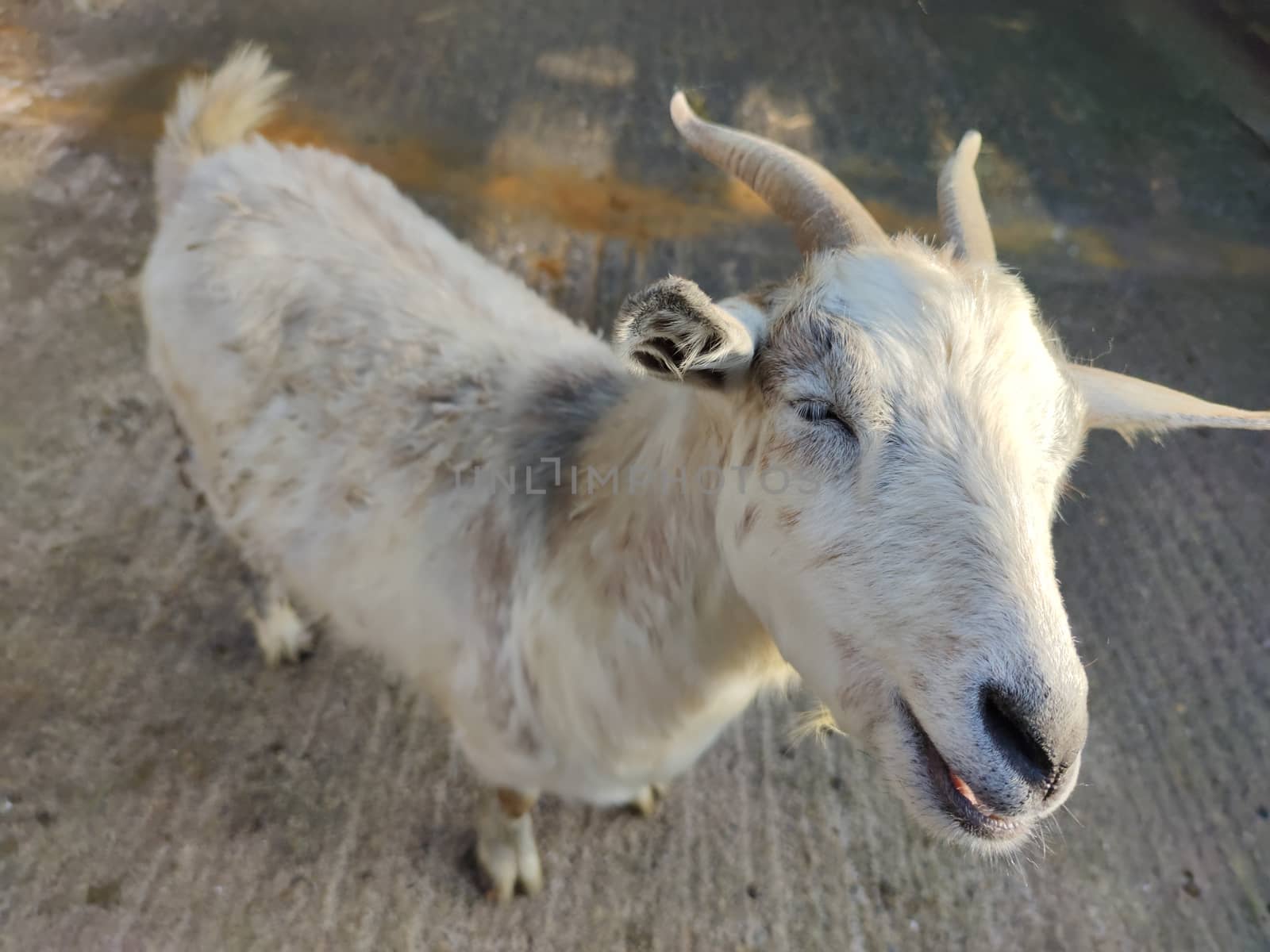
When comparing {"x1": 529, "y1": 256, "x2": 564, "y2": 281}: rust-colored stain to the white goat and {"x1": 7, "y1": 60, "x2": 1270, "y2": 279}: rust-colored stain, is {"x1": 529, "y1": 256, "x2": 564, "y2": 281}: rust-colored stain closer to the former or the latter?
{"x1": 7, "y1": 60, "x2": 1270, "y2": 279}: rust-colored stain

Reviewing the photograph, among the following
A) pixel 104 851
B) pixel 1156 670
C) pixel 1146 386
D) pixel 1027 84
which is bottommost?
pixel 104 851

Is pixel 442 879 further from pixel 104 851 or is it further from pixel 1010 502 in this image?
pixel 1010 502

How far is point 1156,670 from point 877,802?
124 cm

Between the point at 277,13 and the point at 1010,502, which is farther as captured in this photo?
the point at 277,13

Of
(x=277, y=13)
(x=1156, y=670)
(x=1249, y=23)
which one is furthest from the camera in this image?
(x=1249, y=23)

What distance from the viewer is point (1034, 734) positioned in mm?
1033

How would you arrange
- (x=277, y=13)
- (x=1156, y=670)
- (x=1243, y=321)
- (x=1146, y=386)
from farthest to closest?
1. (x=277, y=13)
2. (x=1243, y=321)
3. (x=1156, y=670)
4. (x=1146, y=386)

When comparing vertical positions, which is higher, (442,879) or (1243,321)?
(1243,321)

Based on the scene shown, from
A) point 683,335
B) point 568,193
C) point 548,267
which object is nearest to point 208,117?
point 548,267

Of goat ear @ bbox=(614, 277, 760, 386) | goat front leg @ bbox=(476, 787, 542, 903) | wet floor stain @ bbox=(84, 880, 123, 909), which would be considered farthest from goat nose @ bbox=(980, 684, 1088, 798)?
wet floor stain @ bbox=(84, 880, 123, 909)

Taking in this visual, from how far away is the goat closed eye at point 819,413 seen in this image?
1284 mm

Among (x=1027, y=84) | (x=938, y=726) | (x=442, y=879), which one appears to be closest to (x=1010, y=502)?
(x=938, y=726)

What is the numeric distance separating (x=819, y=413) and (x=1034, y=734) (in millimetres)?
560

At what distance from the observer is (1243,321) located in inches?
158
